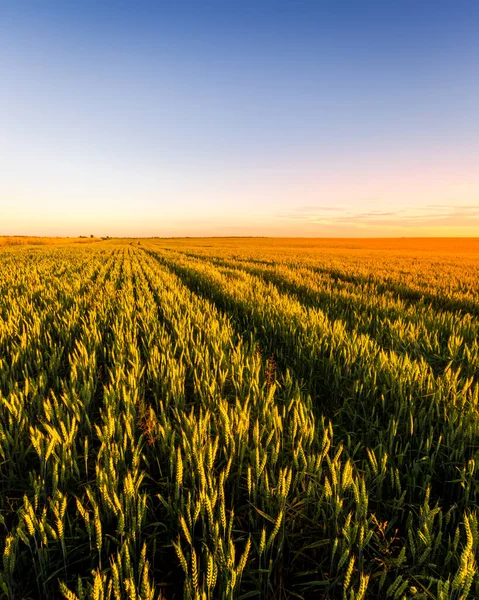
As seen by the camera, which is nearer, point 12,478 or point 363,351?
point 12,478

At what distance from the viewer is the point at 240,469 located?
1.80 m

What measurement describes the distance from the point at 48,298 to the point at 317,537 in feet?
23.1

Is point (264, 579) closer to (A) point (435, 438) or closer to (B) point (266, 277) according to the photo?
(A) point (435, 438)

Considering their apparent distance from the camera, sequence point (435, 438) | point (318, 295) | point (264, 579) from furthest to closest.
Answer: point (318, 295) → point (435, 438) → point (264, 579)

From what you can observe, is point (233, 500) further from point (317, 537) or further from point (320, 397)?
point (320, 397)

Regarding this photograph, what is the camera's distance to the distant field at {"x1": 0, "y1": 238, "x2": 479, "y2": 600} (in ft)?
4.41

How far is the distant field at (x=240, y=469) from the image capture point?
1344mm

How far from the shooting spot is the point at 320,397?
3.36m

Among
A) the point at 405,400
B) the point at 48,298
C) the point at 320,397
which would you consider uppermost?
the point at 48,298

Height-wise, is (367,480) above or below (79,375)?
below

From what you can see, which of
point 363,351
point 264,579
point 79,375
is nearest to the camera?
point 264,579

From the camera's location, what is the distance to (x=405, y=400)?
268cm

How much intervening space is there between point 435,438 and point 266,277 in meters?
10.3

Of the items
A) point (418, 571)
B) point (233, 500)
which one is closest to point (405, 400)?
point (418, 571)
